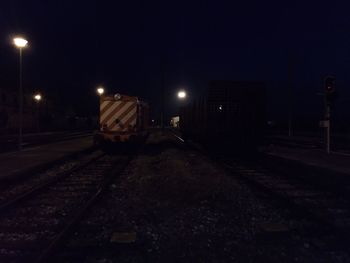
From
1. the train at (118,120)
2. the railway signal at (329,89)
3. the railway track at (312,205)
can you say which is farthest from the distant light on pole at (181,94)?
the railway track at (312,205)

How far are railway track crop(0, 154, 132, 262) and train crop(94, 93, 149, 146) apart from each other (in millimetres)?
8136

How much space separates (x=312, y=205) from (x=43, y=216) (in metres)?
5.26

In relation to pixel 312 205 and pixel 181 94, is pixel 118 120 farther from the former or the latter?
pixel 181 94

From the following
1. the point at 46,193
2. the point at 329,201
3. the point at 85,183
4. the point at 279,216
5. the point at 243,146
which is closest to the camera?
the point at 279,216

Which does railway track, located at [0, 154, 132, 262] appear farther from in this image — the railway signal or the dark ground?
the railway signal

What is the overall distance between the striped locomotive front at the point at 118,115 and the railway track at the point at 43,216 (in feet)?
27.7

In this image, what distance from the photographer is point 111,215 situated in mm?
7785

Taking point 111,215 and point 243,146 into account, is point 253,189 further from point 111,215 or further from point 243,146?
point 243,146

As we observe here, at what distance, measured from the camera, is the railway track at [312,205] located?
6441mm

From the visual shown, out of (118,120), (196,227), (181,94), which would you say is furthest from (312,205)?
(181,94)

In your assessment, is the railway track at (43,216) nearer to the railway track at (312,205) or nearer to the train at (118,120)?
the railway track at (312,205)

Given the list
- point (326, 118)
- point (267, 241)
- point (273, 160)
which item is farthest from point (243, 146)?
point (267, 241)

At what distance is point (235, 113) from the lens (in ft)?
65.0

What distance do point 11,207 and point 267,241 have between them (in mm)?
5119
